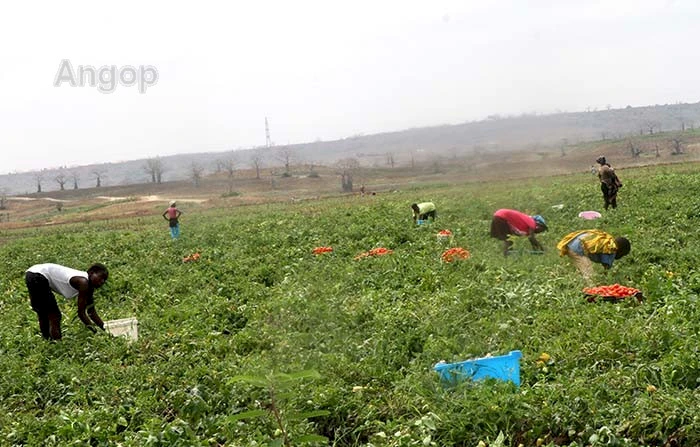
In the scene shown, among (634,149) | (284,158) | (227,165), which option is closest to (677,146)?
(634,149)

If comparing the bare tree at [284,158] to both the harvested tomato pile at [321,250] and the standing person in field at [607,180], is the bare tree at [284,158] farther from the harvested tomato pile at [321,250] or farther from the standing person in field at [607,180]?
the harvested tomato pile at [321,250]

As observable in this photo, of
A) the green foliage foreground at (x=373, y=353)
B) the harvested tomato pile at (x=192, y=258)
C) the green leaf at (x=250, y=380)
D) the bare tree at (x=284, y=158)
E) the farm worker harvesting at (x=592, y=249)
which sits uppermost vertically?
the bare tree at (x=284, y=158)

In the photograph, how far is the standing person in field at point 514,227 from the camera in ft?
32.1

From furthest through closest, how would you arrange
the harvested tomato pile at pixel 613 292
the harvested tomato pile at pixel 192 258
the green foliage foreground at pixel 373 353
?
the harvested tomato pile at pixel 192 258 → the harvested tomato pile at pixel 613 292 → the green foliage foreground at pixel 373 353

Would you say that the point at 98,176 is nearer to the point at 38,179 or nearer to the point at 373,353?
the point at 38,179

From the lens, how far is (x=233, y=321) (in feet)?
25.9

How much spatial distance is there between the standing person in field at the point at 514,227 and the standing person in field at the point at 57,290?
18.7 feet

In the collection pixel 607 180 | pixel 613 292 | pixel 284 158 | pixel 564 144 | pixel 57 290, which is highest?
pixel 284 158

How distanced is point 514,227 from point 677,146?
44781 millimetres

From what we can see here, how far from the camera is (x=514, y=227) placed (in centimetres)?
984

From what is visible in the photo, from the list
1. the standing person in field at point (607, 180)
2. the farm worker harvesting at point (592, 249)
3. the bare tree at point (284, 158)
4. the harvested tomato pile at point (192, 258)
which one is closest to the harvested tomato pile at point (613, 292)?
the farm worker harvesting at point (592, 249)

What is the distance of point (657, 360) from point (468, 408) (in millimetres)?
1600

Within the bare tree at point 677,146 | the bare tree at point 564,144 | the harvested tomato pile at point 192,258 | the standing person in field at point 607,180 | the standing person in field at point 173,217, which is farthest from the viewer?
the bare tree at point 677,146

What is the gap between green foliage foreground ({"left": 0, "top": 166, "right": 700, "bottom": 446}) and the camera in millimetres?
4188
